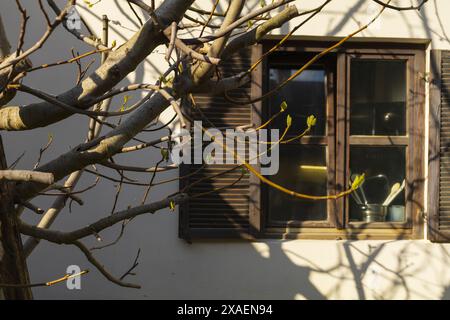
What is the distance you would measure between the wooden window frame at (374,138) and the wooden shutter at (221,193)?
139 mm

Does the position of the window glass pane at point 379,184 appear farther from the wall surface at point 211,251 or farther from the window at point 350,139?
the wall surface at point 211,251

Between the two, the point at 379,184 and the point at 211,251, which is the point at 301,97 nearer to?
the point at 379,184

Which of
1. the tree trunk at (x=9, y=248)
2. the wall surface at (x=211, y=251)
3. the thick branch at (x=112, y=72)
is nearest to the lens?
the thick branch at (x=112, y=72)

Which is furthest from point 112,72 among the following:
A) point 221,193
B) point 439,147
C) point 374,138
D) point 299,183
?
point 439,147

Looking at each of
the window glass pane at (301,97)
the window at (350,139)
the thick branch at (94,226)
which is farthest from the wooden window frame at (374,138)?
the thick branch at (94,226)

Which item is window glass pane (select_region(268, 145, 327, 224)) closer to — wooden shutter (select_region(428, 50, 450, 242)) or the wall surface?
the wall surface

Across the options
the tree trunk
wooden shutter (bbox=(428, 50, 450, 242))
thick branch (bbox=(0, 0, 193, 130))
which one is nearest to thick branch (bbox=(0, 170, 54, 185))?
thick branch (bbox=(0, 0, 193, 130))

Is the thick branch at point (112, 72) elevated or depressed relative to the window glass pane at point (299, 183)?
elevated

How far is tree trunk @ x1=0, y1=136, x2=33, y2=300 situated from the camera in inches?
115

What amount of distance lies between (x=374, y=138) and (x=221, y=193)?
109cm

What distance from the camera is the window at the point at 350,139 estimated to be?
17.0ft

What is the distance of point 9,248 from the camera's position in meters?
3.00

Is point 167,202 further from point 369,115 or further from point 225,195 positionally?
point 369,115
